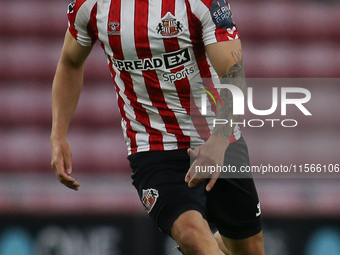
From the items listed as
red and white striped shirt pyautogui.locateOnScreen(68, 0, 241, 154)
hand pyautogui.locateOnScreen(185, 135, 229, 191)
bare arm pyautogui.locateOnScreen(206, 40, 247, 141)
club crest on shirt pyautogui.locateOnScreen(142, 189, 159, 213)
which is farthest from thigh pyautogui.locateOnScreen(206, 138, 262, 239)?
hand pyautogui.locateOnScreen(185, 135, 229, 191)

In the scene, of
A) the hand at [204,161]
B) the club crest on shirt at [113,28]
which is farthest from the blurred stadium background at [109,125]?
the hand at [204,161]

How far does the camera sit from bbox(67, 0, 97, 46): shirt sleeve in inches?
103

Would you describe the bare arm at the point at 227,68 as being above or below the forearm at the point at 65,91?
above

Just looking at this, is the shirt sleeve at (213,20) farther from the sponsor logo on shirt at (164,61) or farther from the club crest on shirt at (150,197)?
the club crest on shirt at (150,197)

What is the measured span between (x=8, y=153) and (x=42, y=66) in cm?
85

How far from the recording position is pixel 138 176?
2689 millimetres

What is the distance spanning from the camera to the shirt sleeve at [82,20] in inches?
103

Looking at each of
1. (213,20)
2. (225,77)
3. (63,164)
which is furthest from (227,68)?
(63,164)

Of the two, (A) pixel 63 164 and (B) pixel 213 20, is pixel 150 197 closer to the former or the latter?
(A) pixel 63 164

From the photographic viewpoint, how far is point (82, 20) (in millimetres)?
2668

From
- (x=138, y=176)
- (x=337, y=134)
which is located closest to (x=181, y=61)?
(x=138, y=176)

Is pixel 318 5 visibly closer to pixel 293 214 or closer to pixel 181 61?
pixel 293 214

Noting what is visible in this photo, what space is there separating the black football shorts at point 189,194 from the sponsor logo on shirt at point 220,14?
618mm

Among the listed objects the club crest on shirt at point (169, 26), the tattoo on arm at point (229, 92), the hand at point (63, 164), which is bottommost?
the hand at point (63, 164)
